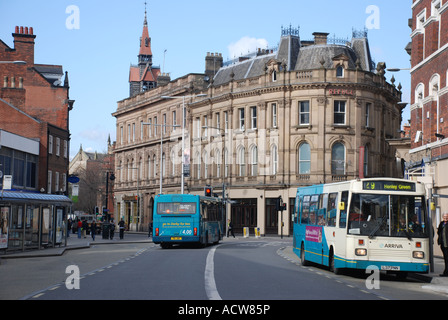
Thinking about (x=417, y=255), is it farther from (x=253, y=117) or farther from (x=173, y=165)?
(x=173, y=165)

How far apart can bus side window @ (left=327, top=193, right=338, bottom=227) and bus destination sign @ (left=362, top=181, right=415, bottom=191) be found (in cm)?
148

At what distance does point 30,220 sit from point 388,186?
19.9 meters

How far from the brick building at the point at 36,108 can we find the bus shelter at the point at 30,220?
11456 mm

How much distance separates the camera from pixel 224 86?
6944cm

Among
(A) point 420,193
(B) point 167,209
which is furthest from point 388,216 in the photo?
(B) point 167,209

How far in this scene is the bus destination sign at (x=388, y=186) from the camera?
20.0 meters

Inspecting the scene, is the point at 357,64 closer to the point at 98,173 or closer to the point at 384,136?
the point at 384,136

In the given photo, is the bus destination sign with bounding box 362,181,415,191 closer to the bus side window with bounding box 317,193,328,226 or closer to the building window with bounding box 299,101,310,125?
the bus side window with bounding box 317,193,328,226

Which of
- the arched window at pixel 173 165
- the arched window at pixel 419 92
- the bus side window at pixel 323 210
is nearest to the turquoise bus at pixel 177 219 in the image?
the arched window at pixel 419 92

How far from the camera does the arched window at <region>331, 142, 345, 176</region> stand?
61219mm

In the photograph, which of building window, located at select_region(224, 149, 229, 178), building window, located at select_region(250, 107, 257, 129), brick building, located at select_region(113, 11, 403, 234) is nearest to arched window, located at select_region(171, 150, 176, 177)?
brick building, located at select_region(113, 11, 403, 234)

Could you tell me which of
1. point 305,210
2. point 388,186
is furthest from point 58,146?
point 388,186

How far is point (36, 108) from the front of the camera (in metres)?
61.6
